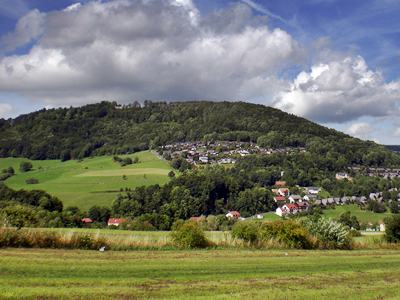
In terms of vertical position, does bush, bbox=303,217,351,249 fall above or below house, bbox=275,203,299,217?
above

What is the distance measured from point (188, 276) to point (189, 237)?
302 inches

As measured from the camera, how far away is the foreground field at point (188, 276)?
10328mm

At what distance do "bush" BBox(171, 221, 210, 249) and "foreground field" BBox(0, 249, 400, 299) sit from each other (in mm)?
1711

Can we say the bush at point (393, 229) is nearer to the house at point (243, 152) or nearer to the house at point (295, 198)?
the house at point (295, 198)

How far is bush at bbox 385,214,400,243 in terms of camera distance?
92.1ft

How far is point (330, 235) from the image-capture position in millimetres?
24703

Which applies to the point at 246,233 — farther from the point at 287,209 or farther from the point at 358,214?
the point at 287,209

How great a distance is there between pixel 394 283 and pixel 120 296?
839 cm

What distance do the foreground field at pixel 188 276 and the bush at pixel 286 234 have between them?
4047 millimetres

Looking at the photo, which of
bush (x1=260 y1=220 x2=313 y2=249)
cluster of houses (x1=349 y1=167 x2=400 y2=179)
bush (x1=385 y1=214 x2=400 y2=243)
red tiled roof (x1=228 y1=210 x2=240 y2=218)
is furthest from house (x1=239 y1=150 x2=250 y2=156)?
bush (x1=260 y1=220 x2=313 y2=249)

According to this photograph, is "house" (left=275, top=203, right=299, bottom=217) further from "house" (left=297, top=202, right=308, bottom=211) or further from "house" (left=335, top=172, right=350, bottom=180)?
"house" (left=335, top=172, right=350, bottom=180)

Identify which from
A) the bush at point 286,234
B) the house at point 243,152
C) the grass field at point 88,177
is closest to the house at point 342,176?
the house at point 243,152

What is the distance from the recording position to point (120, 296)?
32.1 feet

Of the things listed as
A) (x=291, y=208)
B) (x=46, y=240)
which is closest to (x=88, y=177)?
(x=291, y=208)
